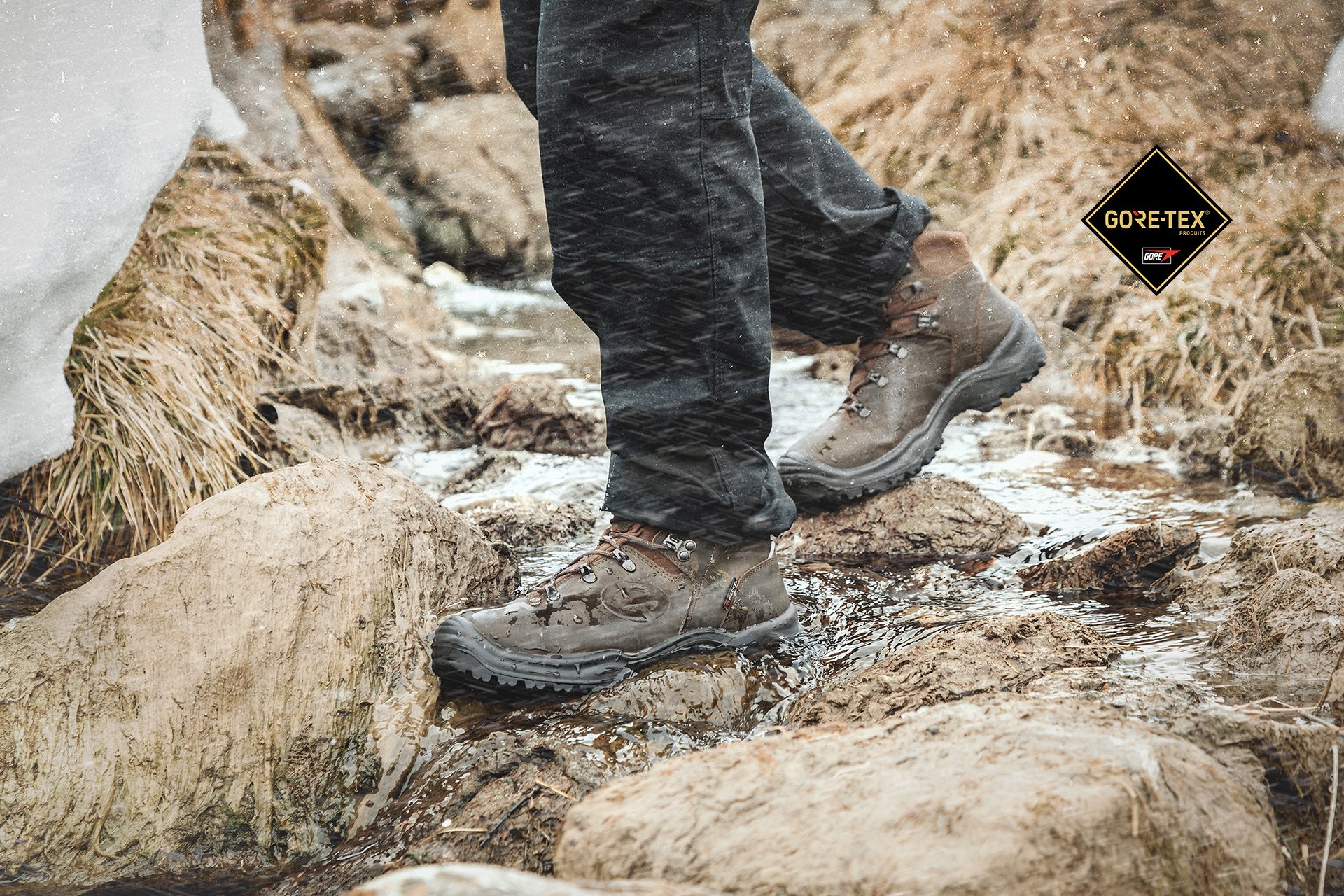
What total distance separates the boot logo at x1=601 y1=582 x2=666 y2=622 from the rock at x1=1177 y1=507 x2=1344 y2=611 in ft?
3.06

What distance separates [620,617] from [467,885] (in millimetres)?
957

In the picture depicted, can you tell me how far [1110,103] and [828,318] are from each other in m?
3.88

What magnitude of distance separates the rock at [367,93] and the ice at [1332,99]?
17.4ft

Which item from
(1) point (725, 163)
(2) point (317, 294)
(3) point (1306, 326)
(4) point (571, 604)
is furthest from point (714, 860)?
(3) point (1306, 326)

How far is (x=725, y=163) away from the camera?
5.24 feet

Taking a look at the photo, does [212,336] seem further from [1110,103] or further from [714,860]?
[1110,103]

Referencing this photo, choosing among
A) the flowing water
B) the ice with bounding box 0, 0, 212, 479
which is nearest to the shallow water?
the flowing water

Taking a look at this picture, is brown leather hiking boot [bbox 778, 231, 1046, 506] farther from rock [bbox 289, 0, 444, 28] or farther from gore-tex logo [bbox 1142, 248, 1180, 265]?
rock [bbox 289, 0, 444, 28]

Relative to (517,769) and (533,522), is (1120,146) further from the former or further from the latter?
(517,769)

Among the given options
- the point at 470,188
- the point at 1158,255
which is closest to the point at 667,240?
the point at 1158,255

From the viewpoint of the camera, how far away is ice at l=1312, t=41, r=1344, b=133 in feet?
14.7

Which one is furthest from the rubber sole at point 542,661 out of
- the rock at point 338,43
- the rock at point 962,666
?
the rock at point 338,43

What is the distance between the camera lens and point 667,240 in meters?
1.62

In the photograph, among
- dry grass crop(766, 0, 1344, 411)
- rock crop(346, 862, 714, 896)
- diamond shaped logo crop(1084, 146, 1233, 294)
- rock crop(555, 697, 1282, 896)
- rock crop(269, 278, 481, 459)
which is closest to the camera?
rock crop(346, 862, 714, 896)
